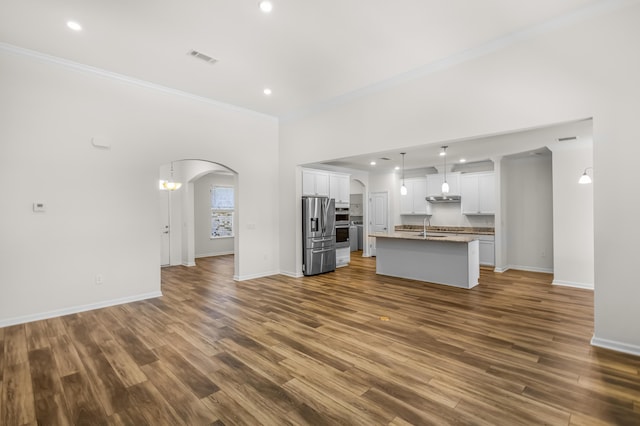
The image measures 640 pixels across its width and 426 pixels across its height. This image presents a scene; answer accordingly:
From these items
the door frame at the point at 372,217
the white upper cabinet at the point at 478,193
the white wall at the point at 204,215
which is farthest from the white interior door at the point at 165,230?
the white upper cabinet at the point at 478,193

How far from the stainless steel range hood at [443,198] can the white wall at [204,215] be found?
691 cm

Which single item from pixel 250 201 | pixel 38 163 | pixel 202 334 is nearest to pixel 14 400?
pixel 202 334

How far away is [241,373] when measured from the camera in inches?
106

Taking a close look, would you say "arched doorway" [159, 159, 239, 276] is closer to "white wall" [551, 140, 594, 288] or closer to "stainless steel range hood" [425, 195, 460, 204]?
"stainless steel range hood" [425, 195, 460, 204]

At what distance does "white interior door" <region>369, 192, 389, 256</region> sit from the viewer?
982cm

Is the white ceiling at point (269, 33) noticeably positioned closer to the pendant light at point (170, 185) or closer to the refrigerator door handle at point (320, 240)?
the pendant light at point (170, 185)

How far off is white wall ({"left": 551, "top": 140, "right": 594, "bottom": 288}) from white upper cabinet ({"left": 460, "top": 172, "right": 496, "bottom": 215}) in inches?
69.3

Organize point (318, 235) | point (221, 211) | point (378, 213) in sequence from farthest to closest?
point (221, 211), point (378, 213), point (318, 235)

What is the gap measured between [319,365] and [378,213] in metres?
7.63

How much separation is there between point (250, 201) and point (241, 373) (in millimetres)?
4221

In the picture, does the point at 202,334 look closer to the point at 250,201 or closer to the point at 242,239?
the point at 242,239

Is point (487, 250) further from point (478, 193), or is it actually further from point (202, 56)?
point (202, 56)

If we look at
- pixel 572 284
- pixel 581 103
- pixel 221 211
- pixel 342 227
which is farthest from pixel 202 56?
pixel 572 284

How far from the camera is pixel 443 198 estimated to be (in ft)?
28.5
